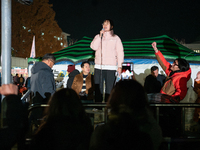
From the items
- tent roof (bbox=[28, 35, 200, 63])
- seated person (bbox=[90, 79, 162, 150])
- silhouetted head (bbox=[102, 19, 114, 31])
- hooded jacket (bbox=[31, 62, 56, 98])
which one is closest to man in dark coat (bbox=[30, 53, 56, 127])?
hooded jacket (bbox=[31, 62, 56, 98])

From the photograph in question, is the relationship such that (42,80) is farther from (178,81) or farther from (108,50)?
(178,81)

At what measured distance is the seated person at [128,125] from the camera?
4.92 ft

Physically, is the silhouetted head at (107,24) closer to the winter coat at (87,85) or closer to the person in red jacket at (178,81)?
the person in red jacket at (178,81)

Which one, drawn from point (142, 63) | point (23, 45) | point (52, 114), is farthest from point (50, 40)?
point (52, 114)

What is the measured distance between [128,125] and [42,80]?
2.77m

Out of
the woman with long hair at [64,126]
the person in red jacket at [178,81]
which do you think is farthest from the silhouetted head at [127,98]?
the person in red jacket at [178,81]

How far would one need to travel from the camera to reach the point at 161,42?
384 inches

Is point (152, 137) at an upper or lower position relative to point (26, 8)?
lower

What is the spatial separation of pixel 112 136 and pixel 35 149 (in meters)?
0.78

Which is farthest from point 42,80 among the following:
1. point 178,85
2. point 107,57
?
point 178,85

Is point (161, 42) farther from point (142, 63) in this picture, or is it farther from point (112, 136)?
point (112, 136)

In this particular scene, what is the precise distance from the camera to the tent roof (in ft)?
30.2

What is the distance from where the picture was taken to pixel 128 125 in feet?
4.99

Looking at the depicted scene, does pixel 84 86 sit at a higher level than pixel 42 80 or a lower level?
lower
